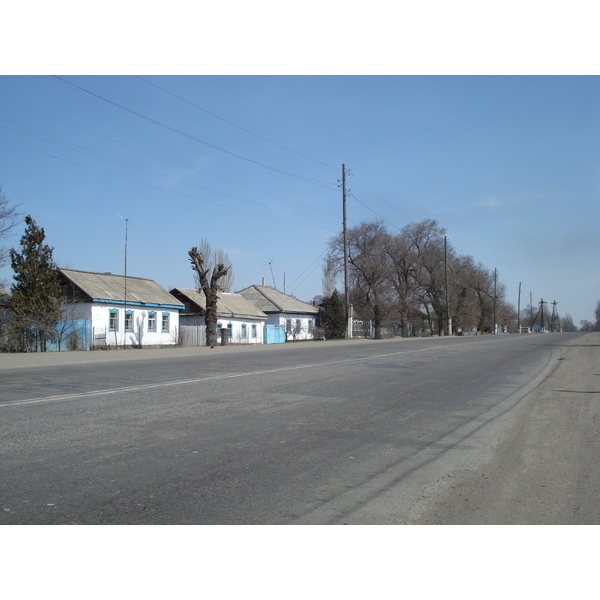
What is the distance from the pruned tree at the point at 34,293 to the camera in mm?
28281

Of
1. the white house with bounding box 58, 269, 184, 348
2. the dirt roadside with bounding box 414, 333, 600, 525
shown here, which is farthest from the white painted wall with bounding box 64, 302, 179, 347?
the dirt roadside with bounding box 414, 333, 600, 525

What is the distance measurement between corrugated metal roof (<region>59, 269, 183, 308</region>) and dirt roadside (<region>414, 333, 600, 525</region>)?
30.9m

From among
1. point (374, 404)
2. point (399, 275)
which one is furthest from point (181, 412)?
point (399, 275)

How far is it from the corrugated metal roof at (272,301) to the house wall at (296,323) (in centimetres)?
57

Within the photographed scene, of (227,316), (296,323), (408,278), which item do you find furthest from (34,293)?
(408,278)

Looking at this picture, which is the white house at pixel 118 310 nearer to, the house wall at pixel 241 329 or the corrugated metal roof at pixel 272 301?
the house wall at pixel 241 329

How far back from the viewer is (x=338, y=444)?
20.4 ft

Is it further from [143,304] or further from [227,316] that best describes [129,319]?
[227,316]

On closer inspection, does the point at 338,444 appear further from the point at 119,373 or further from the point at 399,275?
the point at 399,275

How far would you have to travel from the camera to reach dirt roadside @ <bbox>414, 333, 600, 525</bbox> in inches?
161

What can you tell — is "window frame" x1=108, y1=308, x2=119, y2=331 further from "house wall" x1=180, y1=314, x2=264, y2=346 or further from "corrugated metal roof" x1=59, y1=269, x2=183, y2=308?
"house wall" x1=180, y1=314, x2=264, y2=346

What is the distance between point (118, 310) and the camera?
117ft

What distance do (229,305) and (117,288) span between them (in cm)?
1293

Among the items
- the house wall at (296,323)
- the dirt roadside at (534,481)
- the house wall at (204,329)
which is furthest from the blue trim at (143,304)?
the dirt roadside at (534,481)
